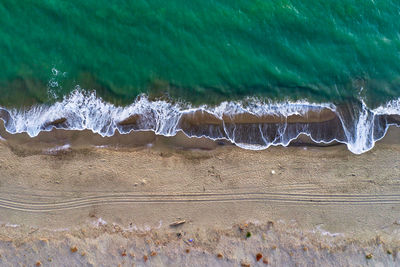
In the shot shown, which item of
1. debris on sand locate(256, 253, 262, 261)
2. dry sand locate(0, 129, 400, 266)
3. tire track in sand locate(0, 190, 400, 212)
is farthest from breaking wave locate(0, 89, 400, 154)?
debris on sand locate(256, 253, 262, 261)

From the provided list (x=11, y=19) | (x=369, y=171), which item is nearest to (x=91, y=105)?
(x=11, y=19)

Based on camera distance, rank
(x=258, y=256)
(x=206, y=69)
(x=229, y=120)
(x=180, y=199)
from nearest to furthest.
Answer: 1. (x=258, y=256)
2. (x=180, y=199)
3. (x=229, y=120)
4. (x=206, y=69)

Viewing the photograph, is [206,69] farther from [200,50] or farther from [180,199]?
[180,199]

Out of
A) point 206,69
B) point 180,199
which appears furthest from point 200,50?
point 180,199

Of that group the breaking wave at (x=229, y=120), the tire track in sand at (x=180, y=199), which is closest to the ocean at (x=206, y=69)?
the breaking wave at (x=229, y=120)

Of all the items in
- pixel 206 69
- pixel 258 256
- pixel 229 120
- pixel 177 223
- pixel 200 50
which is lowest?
pixel 258 256

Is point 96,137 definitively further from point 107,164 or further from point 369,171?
point 369,171

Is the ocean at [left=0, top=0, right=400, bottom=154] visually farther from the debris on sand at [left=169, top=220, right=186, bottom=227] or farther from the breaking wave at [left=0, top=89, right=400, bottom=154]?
the debris on sand at [left=169, top=220, right=186, bottom=227]
